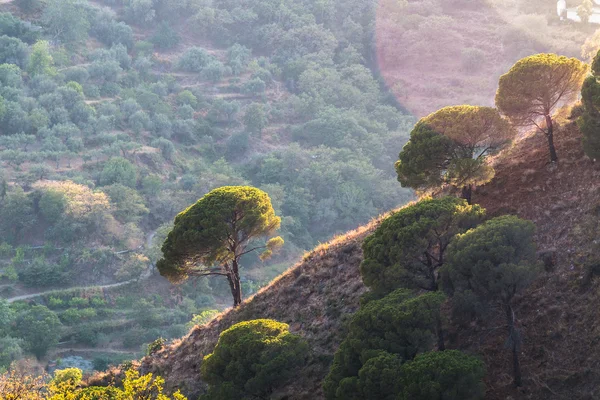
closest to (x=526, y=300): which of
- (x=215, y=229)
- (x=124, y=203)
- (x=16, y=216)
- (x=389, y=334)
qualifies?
(x=389, y=334)

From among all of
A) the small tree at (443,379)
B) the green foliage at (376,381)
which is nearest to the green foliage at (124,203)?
the green foliage at (376,381)

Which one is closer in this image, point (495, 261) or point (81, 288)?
point (495, 261)

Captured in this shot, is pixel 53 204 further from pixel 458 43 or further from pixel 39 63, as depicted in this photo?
pixel 458 43

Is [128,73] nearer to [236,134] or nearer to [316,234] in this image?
[236,134]

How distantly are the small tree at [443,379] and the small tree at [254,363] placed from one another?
5.14 m

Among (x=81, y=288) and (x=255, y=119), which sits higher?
(x=255, y=119)

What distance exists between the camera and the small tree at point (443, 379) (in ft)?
65.6

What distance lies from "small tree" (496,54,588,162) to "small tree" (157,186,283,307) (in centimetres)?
Answer: 984

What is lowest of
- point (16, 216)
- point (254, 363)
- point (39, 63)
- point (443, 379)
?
point (443, 379)

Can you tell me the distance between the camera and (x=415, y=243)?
24625 mm

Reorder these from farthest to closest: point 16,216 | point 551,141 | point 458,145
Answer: point 16,216, point 551,141, point 458,145

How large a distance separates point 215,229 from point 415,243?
949cm

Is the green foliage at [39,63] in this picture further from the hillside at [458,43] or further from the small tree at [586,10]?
the small tree at [586,10]

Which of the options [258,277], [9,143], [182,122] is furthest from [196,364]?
[182,122]
